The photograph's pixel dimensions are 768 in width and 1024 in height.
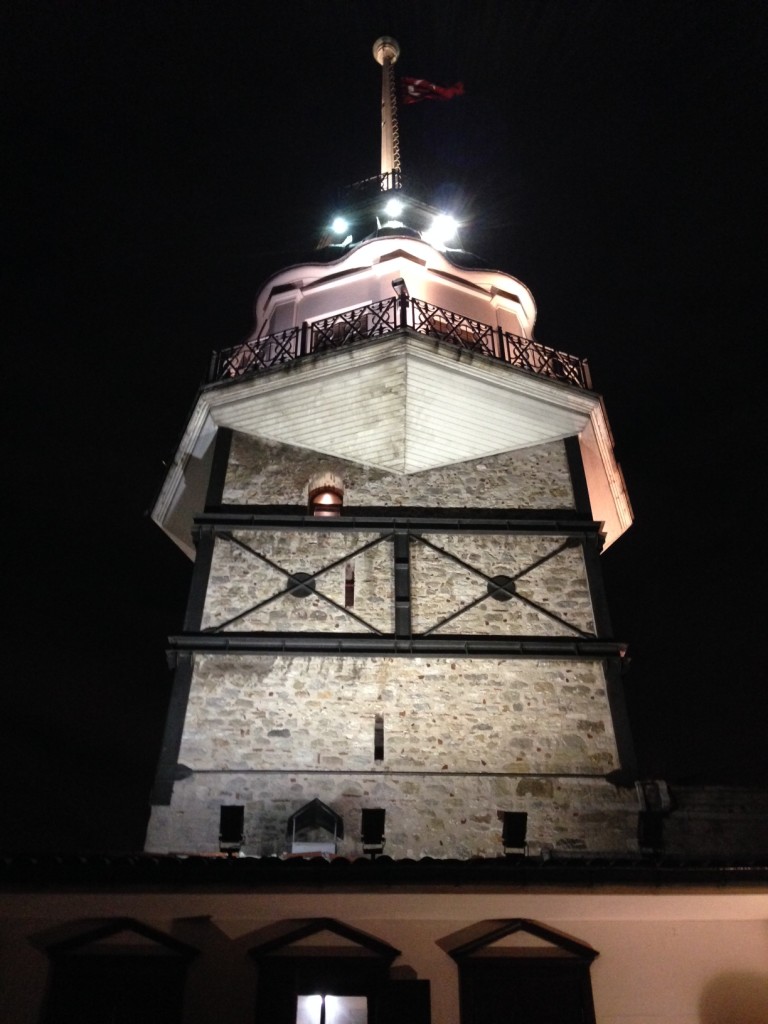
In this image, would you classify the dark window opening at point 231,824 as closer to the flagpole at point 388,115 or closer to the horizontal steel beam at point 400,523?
the horizontal steel beam at point 400,523

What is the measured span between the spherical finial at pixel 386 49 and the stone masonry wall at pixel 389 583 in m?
17.0

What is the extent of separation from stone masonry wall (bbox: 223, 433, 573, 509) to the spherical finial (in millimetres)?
15063

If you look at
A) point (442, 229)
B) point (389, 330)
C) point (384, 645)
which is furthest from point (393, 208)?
point (384, 645)

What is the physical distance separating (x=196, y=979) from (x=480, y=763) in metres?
4.11

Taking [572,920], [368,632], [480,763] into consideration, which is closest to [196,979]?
[572,920]

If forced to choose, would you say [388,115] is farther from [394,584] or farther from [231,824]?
[231,824]

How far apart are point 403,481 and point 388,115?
13326 mm

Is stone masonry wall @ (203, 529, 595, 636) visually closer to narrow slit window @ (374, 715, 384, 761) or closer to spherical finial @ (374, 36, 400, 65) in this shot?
narrow slit window @ (374, 715, 384, 761)

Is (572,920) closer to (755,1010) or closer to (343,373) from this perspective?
(755,1010)

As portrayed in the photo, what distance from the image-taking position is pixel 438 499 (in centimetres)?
1228

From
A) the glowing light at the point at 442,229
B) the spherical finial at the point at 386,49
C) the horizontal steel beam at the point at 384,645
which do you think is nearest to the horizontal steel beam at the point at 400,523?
the horizontal steel beam at the point at 384,645

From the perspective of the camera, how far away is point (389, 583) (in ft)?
36.5

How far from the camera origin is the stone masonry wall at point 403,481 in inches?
484

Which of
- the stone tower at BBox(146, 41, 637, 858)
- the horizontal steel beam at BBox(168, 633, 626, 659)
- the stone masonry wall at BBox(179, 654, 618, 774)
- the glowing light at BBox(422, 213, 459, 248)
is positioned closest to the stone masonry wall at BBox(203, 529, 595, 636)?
the stone tower at BBox(146, 41, 637, 858)
